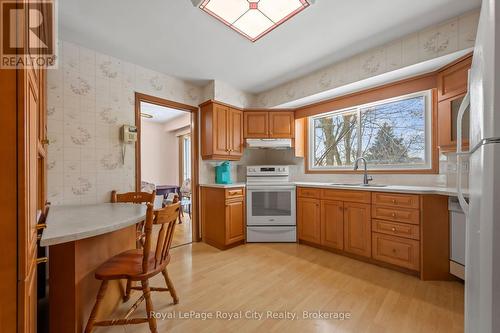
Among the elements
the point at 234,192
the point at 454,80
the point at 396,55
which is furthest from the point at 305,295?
the point at 396,55

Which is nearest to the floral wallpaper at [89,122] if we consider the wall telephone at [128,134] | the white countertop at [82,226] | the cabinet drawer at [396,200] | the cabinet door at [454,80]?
the wall telephone at [128,134]

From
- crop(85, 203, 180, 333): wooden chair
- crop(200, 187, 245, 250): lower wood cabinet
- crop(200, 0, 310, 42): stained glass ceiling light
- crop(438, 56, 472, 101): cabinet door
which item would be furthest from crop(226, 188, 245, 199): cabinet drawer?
crop(438, 56, 472, 101): cabinet door

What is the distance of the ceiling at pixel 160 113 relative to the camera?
4.86 metres

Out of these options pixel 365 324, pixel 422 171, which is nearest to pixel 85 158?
pixel 365 324

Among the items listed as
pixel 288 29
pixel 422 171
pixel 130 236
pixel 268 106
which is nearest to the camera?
pixel 130 236

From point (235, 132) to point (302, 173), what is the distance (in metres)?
1.34

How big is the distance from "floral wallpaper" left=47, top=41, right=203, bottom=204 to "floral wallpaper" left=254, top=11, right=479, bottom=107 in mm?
2257

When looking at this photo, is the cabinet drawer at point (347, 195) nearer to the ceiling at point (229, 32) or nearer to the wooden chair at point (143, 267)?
the ceiling at point (229, 32)

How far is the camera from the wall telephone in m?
2.53

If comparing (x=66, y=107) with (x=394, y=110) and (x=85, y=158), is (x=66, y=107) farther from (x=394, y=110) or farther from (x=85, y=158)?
(x=394, y=110)

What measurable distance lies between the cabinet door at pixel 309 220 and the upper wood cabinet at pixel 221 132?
1273 millimetres

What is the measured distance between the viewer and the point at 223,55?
2.52 m

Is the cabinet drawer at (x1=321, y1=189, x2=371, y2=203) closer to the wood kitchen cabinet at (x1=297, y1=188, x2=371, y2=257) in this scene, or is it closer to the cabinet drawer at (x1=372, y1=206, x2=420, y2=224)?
the wood kitchen cabinet at (x1=297, y1=188, x2=371, y2=257)

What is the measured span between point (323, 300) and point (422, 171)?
187cm
